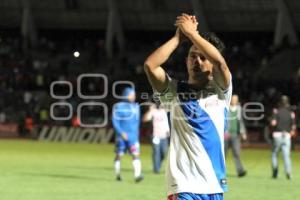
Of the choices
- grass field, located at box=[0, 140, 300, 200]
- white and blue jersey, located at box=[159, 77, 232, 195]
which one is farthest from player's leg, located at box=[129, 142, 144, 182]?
white and blue jersey, located at box=[159, 77, 232, 195]

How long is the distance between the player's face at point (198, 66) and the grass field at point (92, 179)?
334 inches

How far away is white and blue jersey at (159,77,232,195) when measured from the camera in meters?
6.02

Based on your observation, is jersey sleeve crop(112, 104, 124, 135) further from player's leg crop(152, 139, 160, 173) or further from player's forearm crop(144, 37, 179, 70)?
player's forearm crop(144, 37, 179, 70)

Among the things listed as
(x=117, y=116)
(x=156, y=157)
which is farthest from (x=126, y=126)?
(x=156, y=157)

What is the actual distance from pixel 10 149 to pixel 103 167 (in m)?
8.60

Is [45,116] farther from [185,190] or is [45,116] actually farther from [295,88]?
[185,190]

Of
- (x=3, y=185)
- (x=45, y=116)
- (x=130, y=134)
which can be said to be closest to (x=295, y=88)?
(x=45, y=116)

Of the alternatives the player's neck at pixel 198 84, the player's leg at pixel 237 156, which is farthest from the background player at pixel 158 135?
the player's neck at pixel 198 84

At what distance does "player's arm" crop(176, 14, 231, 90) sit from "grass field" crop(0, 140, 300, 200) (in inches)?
339

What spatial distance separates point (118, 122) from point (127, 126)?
0.26 meters

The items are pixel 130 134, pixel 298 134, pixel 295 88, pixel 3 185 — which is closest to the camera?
pixel 3 185

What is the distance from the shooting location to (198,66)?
588 cm

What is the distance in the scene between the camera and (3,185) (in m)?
16.2

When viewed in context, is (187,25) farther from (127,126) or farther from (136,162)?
(127,126)
